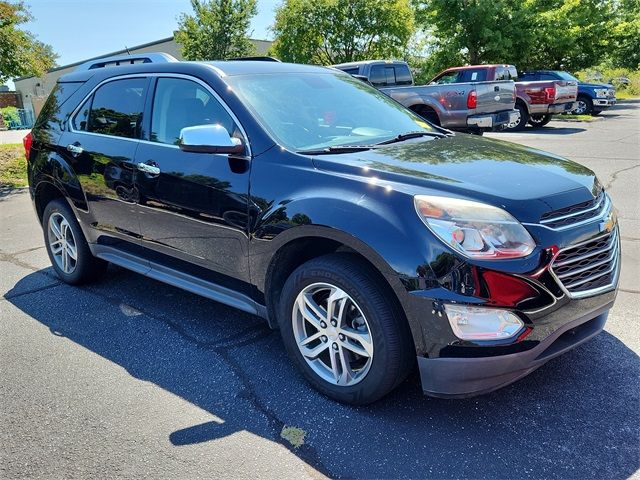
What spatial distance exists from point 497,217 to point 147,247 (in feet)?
8.54

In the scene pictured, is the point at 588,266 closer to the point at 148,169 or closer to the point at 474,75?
the point at 148,169

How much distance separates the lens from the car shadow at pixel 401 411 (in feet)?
8.11

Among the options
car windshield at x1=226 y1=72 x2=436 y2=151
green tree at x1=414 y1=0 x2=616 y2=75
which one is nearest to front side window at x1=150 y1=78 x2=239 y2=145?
car windshield at x1=226 y1=72 x2=436 y2=151

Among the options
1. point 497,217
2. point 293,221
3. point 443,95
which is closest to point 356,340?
point 293,221

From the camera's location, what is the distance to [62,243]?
4.96 m

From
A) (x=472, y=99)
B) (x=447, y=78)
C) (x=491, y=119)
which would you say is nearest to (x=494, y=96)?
(x=491, y=119)

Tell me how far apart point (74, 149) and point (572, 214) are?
380cm

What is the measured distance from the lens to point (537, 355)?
99.0 inches

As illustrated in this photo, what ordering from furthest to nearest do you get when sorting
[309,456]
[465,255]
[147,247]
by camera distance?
[147,247] → [309,456] → [465,255]

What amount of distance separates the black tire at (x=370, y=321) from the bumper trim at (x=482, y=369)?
0.14 metres

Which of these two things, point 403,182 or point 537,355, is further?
point 403,182

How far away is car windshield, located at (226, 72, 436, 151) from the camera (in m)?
3.38

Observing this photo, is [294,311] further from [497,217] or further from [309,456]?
[497,217]

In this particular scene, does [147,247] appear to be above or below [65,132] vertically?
below
